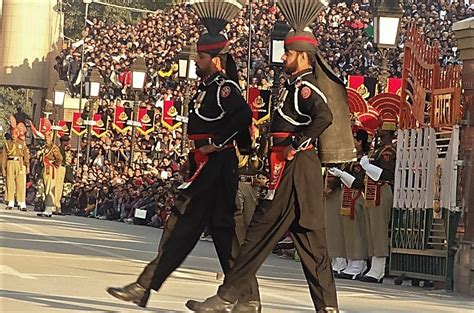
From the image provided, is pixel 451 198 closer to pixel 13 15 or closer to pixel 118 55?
pixel 118 55

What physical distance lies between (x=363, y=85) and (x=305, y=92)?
10.9m

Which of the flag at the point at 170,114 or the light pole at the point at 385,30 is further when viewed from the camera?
the flag at the point at 170,114

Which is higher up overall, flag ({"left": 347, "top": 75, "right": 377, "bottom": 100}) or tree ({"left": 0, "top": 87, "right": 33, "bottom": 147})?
tree ({"left": 0, "top": 87, "right": 33, "bottom": 147})

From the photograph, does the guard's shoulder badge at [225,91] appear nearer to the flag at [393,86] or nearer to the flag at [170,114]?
the flag at [393,86]

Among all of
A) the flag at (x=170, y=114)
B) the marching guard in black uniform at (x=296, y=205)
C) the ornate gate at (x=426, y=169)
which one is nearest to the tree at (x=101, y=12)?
the flag at (x=170, y=114)

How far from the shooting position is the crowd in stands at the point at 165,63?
34250mm

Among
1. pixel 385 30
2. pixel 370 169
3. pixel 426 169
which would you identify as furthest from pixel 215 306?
pixel 385 30

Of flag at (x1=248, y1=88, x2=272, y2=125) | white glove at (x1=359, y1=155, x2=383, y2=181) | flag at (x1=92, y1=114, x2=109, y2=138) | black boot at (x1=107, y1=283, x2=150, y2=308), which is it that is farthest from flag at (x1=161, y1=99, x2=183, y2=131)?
black boot at (x1=107, y1=283, x2=150, y2=308)

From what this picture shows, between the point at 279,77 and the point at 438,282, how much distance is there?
30.3ft

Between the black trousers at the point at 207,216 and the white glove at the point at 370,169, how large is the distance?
6295 mm

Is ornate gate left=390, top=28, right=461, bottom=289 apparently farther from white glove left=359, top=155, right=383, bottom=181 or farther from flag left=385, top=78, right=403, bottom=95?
flag left=385, top=78, right=403, bottom=95

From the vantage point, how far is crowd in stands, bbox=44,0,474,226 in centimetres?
3425

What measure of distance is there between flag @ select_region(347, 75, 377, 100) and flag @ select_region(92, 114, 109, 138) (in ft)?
82.1

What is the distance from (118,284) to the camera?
13031mm
